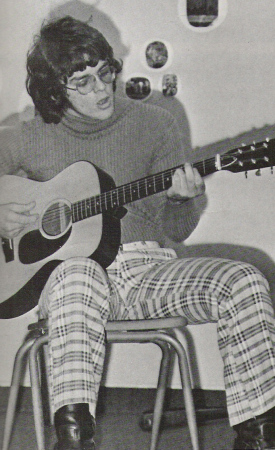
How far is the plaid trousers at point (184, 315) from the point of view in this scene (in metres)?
0.80

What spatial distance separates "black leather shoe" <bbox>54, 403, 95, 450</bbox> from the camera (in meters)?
0.78

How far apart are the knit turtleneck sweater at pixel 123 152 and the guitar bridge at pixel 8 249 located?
15 cm

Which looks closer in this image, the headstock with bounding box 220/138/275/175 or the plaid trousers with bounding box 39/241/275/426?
the plaid trousers with bounding box 39/241/275/426

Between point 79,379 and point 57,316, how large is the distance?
0.34 ft

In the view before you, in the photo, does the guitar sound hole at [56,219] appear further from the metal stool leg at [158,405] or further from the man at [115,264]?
the metal stool leg at [158,405]

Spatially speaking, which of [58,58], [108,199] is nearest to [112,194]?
[108,199]

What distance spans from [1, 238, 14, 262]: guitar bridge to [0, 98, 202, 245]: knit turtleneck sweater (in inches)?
5.8

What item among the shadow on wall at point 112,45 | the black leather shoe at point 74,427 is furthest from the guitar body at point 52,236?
the black leather shoe at point 74,427

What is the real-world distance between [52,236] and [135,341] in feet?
0.95

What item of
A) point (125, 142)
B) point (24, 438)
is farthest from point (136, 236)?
point (24, 438)

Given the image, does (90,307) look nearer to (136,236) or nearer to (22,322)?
(136,236)

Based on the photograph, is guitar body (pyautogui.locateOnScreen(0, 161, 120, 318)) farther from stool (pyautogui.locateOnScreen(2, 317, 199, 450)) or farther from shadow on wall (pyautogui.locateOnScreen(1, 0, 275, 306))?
shadow on wall (pyautogui.locateOnScreen(1, 0, 275, 306))

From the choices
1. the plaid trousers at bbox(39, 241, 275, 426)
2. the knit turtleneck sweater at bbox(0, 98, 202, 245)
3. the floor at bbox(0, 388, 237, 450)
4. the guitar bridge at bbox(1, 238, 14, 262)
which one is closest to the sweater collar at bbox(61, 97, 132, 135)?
the knit turtleneck sweater at bbox(0, 98, 202, 245)

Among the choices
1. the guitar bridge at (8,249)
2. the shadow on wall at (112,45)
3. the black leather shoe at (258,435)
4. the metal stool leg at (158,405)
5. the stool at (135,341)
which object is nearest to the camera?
the black leather shoe at (258,435)
